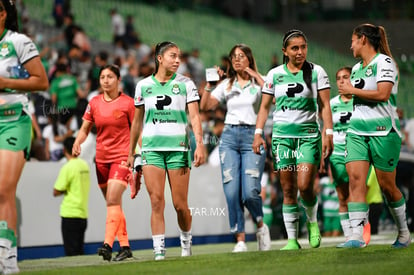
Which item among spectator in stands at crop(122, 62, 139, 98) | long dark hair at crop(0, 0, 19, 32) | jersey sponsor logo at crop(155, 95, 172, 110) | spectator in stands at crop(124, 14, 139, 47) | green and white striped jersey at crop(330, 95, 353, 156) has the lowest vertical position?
green and white striped jersey at crop(330, 95, 353, 156)

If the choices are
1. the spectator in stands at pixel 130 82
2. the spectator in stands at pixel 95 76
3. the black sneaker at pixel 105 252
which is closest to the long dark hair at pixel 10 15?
the black sneaker at pixel 105 252

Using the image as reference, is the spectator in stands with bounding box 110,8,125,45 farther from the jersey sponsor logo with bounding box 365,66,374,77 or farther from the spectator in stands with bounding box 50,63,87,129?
the jersey sponsor logo with bounding box 365,66,374,77

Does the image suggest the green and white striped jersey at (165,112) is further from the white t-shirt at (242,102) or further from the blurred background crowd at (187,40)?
the blurred background crowd at (187,40)

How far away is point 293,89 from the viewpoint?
36.9 ft

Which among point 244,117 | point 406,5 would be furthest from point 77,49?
point 406,5

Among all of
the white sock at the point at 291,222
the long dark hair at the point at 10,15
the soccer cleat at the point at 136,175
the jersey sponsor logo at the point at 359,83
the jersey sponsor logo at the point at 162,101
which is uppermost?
the long dark hair at the point at 10,15

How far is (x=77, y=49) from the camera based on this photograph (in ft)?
74.1

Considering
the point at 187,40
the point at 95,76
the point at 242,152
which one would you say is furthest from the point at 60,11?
the point at 242,152

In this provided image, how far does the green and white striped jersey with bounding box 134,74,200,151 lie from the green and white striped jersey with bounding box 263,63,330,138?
3.60 ft

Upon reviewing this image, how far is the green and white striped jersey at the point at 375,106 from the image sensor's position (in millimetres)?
10667

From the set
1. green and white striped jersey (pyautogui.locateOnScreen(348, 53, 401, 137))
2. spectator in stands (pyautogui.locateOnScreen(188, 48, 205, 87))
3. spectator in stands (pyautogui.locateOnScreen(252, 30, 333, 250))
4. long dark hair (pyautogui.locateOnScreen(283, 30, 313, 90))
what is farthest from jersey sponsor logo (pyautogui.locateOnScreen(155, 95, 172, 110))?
spectator in stands (pyautogui.locateOnScreen(188, 48, 205, 87))

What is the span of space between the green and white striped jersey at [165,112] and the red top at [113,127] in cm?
78

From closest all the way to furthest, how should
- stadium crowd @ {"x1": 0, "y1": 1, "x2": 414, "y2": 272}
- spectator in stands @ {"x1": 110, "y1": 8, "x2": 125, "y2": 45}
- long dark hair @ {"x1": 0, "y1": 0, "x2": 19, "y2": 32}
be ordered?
long dark hair @ {"x1": 0, "y1": 0, "x2": 19, "y2": 32} < stadium crowd @ {"x1": 0, "y1": 1, "x2": 414, "y2": 272} < spectator in stands @ {"x1": 110, "y1": 8, "x2": 125, "y2": 45}

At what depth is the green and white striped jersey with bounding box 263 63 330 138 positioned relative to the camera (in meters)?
11.2
